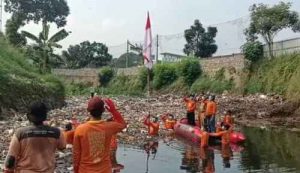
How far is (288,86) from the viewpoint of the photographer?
3309 cm

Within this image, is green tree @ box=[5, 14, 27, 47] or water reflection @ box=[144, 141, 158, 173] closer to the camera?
water reflection @ box=[144, 141, 158, 173]

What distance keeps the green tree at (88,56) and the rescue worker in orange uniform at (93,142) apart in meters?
66.7

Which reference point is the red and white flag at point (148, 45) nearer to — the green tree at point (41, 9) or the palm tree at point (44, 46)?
the palm tree at point (44, 46)

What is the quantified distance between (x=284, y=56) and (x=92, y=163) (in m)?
32.6

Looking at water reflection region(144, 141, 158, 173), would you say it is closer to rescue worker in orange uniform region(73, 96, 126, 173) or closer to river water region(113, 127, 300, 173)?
river water region(113, 127, 300, 173)

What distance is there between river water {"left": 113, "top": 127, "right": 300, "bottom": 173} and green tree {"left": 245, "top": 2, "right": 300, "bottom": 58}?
698 inches

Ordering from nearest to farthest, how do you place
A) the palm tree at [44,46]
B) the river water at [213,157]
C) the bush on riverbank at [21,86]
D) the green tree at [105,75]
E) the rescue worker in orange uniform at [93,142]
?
the rescue worker in orange uniform at [93,142] < the river water at [213,157] < the bush on riverbank at [21,86] < the palm tree at [44,46] < the green tree at [105,75]

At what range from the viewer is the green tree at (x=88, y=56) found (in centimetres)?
7294

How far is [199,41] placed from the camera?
5453cm

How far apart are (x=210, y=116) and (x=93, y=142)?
13712mm

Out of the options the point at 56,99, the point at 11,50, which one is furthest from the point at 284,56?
the point at 11,50

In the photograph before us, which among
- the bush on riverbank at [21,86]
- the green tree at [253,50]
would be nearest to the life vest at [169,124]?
the bush on riverbank at [21,86]

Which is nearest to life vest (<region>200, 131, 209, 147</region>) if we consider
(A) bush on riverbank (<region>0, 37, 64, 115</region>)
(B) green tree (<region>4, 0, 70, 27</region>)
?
(A) bush on riverbank (<region>0, 37, 64, 115</region>)

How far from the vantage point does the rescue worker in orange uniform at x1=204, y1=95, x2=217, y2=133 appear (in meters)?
19.2
